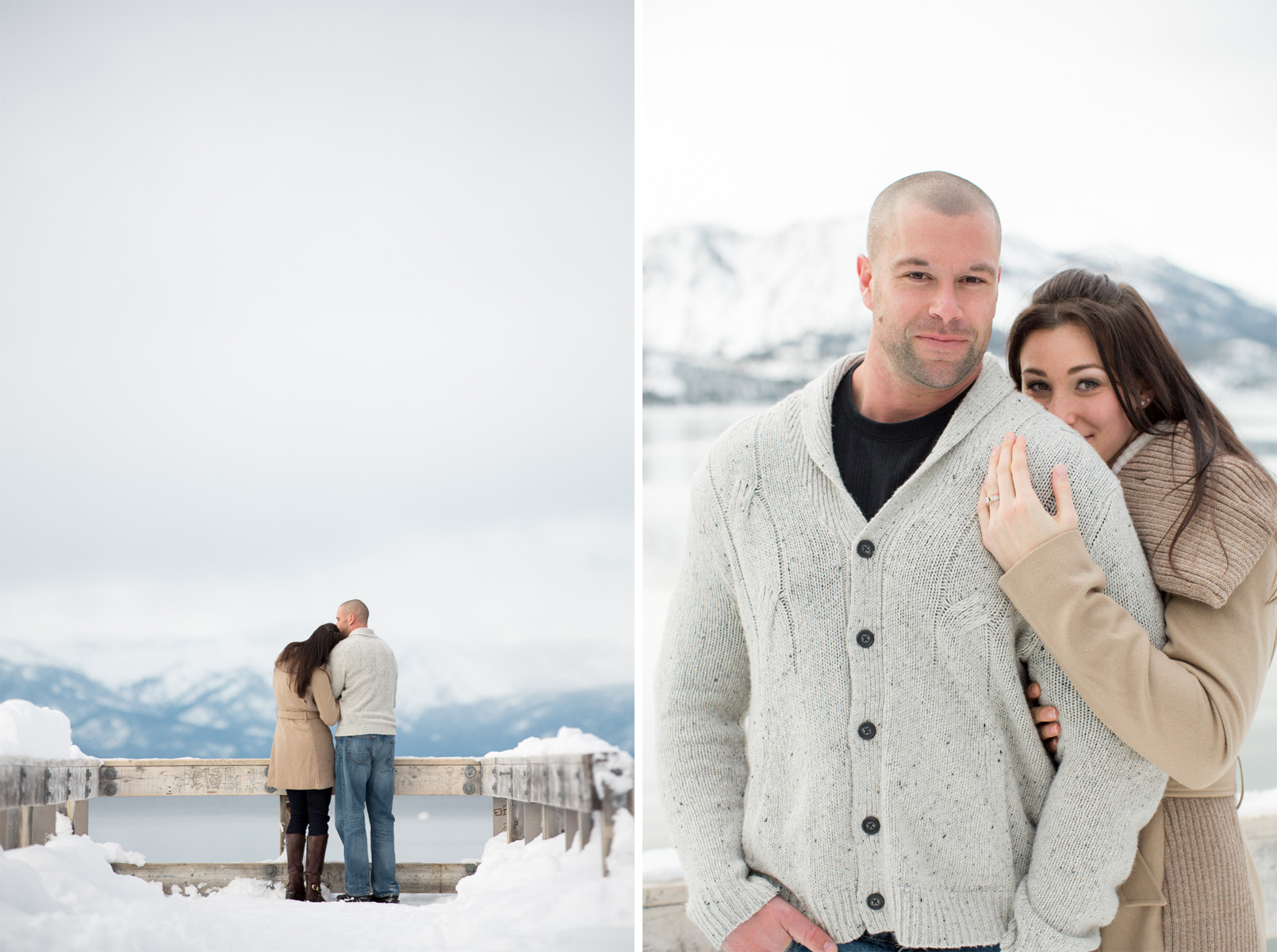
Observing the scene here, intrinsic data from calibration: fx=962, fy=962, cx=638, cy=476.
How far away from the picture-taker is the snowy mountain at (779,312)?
9.52 ft

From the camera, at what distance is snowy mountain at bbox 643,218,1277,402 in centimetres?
290

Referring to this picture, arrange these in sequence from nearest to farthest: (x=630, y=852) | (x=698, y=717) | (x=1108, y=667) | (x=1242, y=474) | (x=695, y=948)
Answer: (x=1108, y=667) < (x=1242, y=474) < (x=698, y=717) < (x=695, y=948) < (x=630, y=852)

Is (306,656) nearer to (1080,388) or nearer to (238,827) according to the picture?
(238,827)

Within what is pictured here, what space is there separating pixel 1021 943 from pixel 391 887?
2204mm

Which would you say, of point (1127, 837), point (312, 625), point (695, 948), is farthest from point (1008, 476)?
point (312, 625)

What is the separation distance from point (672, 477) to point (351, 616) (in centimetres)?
104

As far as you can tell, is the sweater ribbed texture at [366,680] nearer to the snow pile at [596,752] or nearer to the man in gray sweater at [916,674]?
the snow pile at [596,752]

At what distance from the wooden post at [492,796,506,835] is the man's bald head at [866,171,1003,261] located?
2246 mm

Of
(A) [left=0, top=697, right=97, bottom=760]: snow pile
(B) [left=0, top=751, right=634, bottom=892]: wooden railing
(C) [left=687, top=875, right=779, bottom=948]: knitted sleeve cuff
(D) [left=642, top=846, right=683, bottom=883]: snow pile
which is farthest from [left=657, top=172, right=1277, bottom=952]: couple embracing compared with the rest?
(A) [left=0, top=697, right=97, bottom=760]: snow pile

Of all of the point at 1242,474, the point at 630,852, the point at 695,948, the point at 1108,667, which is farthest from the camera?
the point at 630,852

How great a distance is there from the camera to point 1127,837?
1.08 m

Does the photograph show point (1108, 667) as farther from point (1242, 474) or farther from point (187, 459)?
point (187, 459)

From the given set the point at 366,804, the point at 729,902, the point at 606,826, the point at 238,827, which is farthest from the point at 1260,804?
the point at 238,827

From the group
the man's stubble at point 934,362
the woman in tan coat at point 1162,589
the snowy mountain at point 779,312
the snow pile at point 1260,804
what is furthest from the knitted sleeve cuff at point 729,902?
the snow pile at point 1260,804
